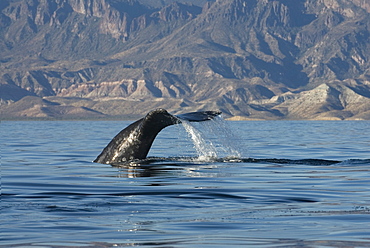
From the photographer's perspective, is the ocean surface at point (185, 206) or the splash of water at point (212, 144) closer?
the ocean surface at point (185, 206)

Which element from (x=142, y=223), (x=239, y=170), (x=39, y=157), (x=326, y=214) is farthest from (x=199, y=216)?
(x=39, y=157)

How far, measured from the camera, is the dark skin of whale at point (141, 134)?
60.7 feet

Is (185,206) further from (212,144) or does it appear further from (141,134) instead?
(212,144)

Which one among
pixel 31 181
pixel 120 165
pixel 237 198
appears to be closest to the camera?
pixel 237 198

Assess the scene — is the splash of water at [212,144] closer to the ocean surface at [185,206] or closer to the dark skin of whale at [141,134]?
the dark skin of whale at [141,134]

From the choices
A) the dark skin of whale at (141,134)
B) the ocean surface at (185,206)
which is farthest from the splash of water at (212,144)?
the ocean surface at (185,206)

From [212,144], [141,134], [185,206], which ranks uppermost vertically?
[141,134]

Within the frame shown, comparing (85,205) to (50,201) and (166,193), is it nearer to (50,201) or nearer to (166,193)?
(50,201)

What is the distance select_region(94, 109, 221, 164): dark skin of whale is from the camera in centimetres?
1851

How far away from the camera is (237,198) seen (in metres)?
15.0

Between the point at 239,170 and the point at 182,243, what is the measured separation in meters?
12.1

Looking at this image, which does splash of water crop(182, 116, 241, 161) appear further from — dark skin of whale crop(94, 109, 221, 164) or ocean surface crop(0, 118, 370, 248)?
ocean surface crop(0, 118, 370, 248)

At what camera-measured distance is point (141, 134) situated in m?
20.0

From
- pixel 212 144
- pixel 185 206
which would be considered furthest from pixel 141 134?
pixel 212 144
